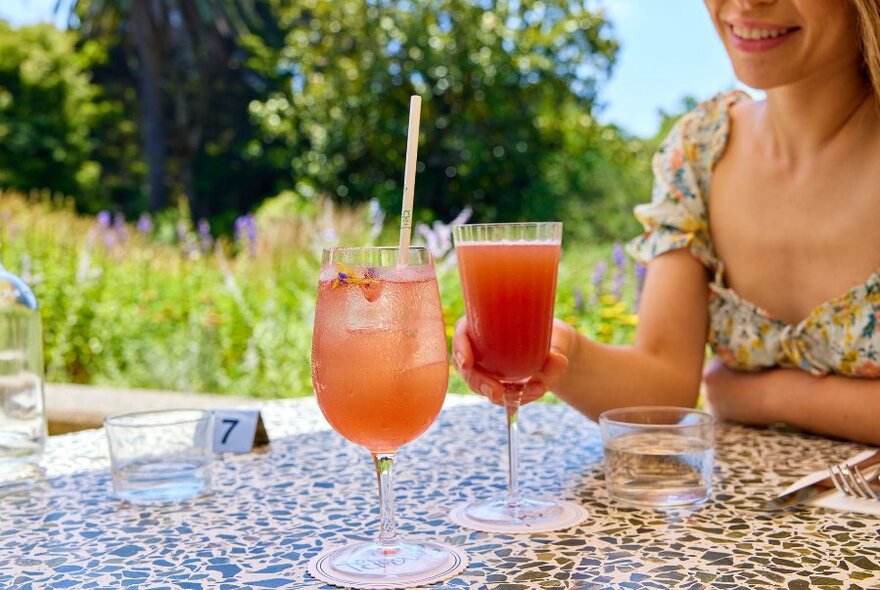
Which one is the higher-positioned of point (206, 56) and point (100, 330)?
point (206, 56)

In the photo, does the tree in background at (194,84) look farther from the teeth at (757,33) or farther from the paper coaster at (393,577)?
the paper coaster at (393,577)

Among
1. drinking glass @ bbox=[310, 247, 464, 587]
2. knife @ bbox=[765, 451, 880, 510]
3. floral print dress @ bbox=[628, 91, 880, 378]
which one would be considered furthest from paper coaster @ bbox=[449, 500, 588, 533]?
floral print dress @ bbox=[628, 91, 880, 378]

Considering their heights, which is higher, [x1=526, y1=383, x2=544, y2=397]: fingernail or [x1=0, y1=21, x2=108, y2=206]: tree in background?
[x1=0, y1=21, x2=108, y2=206]: tree in background

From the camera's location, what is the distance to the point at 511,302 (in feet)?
4.56

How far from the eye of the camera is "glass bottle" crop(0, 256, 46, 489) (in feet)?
5.40

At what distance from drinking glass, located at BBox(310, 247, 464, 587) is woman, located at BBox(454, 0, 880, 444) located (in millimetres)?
656

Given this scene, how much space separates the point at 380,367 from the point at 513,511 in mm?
343

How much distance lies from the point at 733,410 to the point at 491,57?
1122 cm

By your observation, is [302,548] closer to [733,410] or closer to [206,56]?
[733,410]

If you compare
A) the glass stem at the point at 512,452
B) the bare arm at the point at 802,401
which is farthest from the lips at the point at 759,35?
the glass stem at the point at 512,452

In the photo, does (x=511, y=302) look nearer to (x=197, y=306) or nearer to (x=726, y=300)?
(x=726, y=300)

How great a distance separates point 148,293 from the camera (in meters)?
6.10

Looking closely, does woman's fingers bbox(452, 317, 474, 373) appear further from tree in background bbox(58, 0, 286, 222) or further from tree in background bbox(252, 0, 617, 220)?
tree in background bbox(58, 0, 286, 222)

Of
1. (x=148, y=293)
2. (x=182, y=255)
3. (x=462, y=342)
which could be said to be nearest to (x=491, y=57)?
(x=182, y=255)
